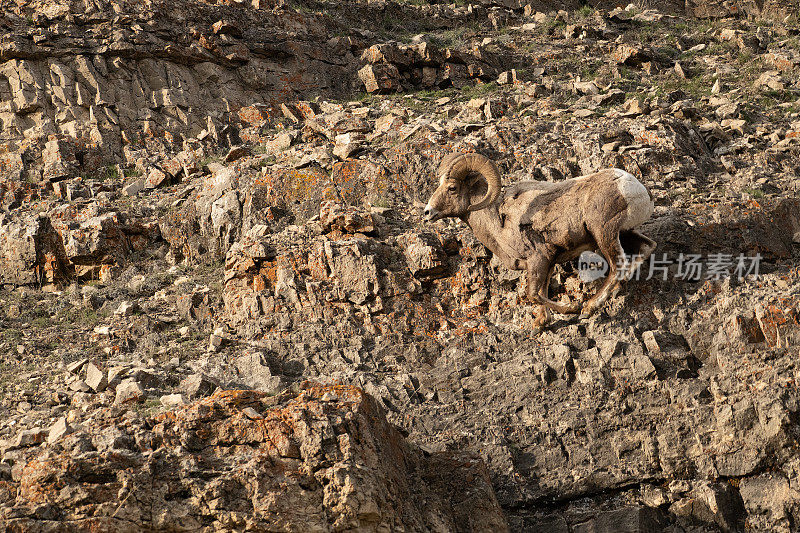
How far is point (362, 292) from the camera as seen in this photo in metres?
13.1

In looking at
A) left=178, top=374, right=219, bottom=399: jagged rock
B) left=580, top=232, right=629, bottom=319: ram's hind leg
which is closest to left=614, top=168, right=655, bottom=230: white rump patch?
left=580, top=232, right=629, bottom=319: ram's hind leg

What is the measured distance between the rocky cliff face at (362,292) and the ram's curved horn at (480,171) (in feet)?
3.35

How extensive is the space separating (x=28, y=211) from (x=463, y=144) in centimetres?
771

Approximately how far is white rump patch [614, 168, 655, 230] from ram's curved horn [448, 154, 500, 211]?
1698 millimetres

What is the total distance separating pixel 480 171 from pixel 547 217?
117 centimetres

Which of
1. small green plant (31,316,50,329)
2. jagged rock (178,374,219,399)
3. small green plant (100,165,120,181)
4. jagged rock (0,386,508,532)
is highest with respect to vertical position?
small green plant (100,165,120,181)

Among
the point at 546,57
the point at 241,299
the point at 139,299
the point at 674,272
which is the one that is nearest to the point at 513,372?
the point at 674,272

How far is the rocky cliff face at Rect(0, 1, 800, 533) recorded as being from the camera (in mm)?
9156

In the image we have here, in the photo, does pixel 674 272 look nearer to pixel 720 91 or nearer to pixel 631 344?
pixel 631 344

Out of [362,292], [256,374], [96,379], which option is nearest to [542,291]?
[362,292]

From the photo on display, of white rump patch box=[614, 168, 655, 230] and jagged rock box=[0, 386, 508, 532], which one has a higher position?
white rump patch box=[614, 168, 655, 230]

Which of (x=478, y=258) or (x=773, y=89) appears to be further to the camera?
(x=773, y=89)

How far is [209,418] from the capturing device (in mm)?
9305

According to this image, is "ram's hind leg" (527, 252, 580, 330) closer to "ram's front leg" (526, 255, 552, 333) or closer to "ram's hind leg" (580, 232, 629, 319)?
"ram's front leg" (526, 255, 552, 333)
